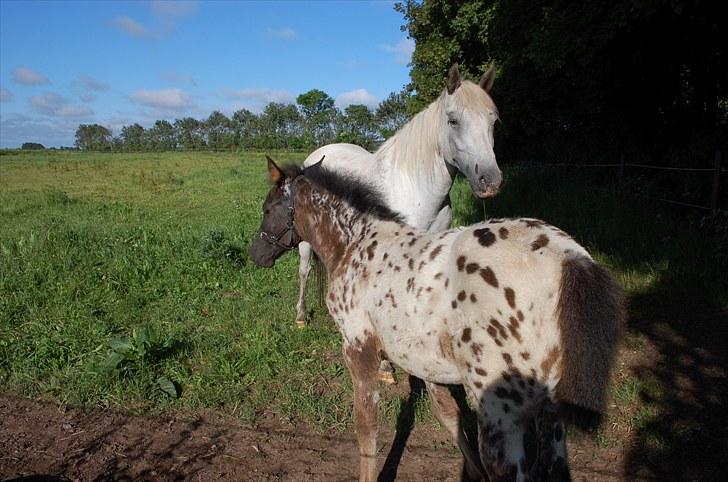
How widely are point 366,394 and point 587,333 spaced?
4.80 feet

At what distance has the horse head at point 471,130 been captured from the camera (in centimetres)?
381

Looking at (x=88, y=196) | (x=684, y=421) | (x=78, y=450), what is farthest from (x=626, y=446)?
(x=88, y=196)

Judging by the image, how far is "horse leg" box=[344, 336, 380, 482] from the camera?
9.67ft

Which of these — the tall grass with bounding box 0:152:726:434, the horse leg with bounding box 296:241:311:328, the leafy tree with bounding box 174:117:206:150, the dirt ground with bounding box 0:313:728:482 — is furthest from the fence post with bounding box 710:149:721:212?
the leafy tree with bounding box 174:117:206:150

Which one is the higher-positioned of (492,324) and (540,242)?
(540,242)

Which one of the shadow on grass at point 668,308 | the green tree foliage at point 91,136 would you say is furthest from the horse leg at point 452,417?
the green tree foliage at point 91,136

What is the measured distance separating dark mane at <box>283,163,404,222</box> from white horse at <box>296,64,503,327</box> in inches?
2.8

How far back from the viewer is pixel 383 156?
4.84 m

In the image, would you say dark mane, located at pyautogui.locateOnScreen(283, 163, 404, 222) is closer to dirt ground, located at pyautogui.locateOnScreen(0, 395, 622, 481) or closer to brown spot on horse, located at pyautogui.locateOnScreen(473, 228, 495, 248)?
brown spot on horse, located at pyautogui.locateOnScreen(473, 228, 495, 248)

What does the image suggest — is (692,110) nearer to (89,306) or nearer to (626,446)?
(626,446)

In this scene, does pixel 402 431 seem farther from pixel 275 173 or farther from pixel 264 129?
pixel 264 129

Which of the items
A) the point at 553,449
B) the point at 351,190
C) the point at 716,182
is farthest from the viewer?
the point at 716,182

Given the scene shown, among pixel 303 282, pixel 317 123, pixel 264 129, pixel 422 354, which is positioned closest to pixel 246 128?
pixel 264 129

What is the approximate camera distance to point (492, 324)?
2256mm
